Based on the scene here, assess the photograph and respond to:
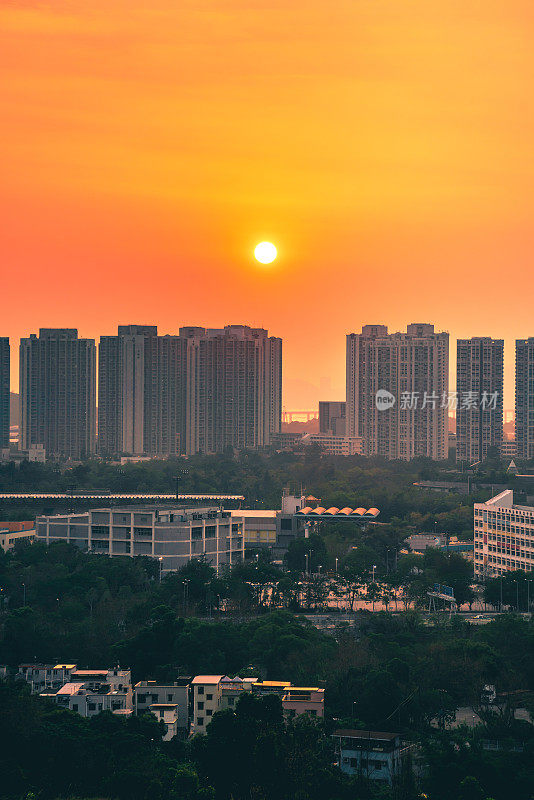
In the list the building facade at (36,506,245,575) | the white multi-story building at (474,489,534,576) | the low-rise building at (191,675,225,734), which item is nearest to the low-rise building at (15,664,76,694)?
the low-rise building at (191,675,225,734)

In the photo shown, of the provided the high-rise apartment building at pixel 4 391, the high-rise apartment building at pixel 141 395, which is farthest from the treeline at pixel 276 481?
the high-rise apartment building at pixel 4 391

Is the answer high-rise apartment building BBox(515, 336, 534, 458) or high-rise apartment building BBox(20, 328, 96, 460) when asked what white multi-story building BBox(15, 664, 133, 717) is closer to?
high-rise apartment building BBox(515, 336, 534, 458)

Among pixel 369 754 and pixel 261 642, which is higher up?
pixel 261 642

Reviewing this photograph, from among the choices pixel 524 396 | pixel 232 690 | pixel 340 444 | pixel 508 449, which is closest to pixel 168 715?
pixel 232 690

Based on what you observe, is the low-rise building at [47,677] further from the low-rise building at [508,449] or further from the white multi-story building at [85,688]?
the low-rise building at [508,449]

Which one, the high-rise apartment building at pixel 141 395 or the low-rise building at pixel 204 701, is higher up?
the high-rise apartment building at pixel 141 395

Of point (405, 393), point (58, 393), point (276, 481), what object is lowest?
point (276, 481)

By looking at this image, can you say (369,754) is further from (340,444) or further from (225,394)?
(340,444)
